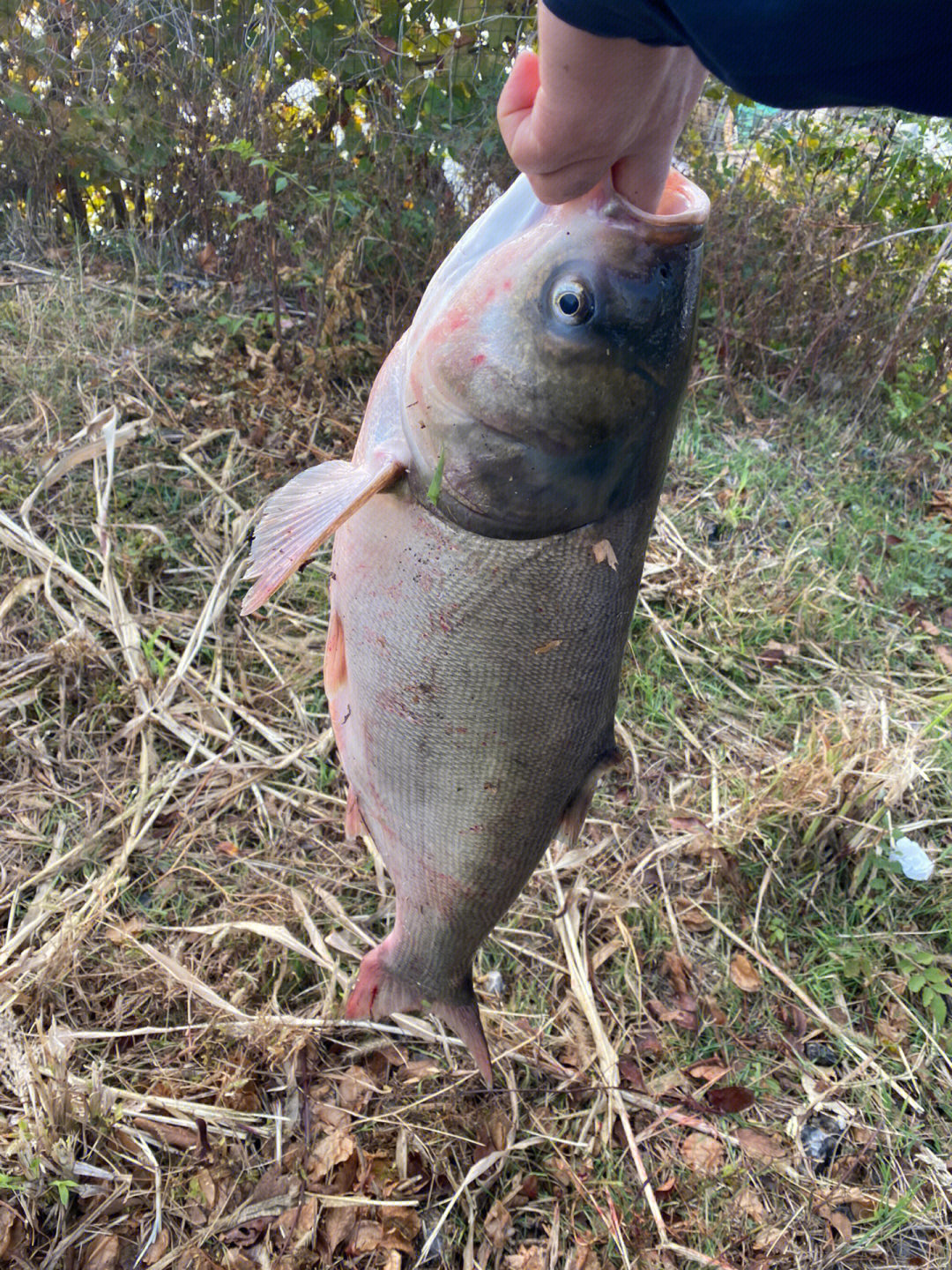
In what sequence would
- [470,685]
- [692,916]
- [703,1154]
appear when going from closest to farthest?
[470,685] < [703,1154] < [692,916]

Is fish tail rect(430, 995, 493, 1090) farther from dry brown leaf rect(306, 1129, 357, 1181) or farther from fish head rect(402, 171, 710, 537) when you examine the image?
fish head rect(402, 171, 710, 537)

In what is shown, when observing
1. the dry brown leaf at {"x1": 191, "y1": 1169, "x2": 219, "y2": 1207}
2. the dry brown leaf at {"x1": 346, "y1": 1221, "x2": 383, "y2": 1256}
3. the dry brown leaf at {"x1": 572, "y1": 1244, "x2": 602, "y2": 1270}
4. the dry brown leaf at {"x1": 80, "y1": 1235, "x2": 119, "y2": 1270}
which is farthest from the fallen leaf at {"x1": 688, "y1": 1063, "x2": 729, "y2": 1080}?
the dry brown leaf at {"x1": 80, "y1": 1235, "x2": 119, "y2": 1270}

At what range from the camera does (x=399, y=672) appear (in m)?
1.62

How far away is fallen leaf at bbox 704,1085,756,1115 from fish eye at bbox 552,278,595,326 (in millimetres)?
2240

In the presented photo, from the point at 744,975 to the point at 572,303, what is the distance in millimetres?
2326

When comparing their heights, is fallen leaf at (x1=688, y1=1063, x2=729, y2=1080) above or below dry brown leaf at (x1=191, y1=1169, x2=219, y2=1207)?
below

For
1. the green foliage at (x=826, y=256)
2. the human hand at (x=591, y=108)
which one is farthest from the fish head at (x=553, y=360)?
the green foliage at (x=826, y=256)

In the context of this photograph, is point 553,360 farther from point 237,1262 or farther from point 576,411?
point 237,1262

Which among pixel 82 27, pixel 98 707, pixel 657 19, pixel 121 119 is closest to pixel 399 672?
pixel 657 19

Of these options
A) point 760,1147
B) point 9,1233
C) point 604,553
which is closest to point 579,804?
point 604,553

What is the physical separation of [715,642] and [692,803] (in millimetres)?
916

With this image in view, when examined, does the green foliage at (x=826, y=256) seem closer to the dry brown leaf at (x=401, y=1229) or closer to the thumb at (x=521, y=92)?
the thumb at (x=521, y=92)

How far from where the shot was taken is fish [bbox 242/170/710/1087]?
135cm

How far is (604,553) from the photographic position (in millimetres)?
1529
